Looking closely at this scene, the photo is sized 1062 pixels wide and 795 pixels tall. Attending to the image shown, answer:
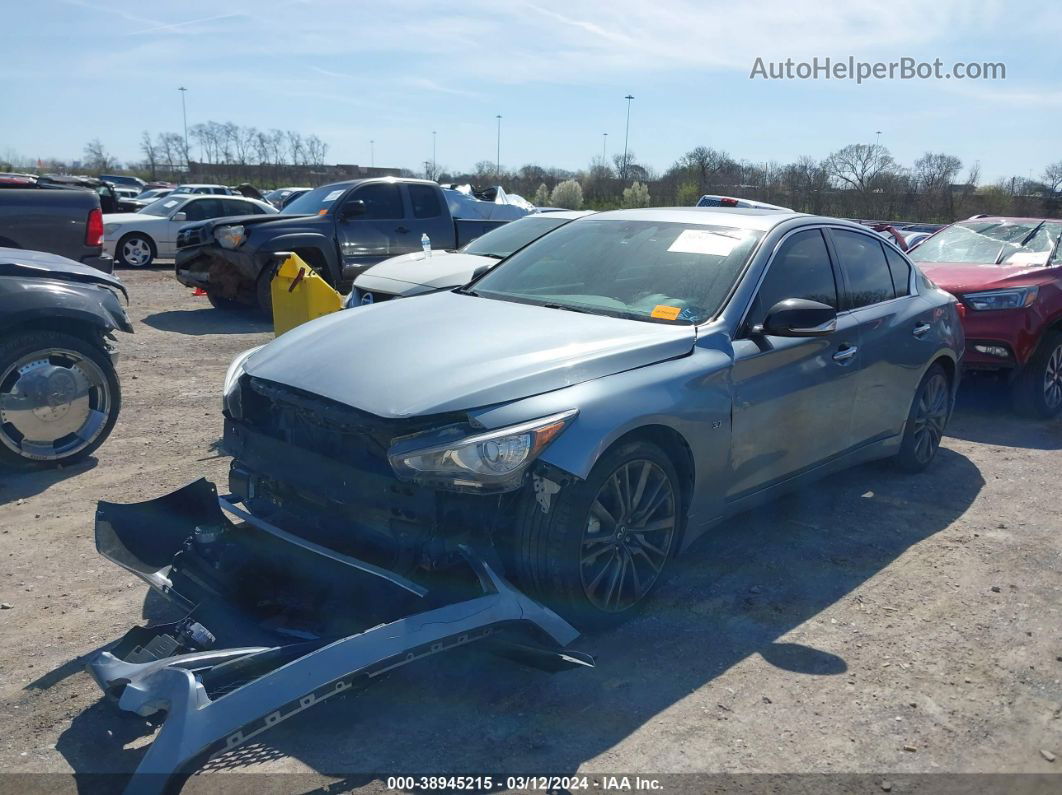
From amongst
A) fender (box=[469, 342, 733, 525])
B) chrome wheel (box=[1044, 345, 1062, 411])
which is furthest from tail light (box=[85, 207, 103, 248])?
chrome wheel (box=[1044, 345, 1062, 411])

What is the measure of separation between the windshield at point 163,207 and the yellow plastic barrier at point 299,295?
12587mm

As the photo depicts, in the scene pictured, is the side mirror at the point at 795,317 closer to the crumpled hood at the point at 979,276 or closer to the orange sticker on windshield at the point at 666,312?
the orange sticker on windshield at the point at 666,312

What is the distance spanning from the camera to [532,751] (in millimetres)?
3094

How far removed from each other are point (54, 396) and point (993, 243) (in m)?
8.55

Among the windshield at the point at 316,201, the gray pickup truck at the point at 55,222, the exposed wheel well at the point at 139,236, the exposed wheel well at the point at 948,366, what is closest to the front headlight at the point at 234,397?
the exposed wheel well at the point at 948,366

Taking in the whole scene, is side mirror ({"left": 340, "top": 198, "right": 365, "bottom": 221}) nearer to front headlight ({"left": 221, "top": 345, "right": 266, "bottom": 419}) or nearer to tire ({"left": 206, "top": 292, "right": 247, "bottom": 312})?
tire ({"left": 206, "top": 292, "right": 247, "bottom": 312})

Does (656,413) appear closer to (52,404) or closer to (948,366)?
(948,366)

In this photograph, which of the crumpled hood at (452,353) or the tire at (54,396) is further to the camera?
the tire at (54,396)

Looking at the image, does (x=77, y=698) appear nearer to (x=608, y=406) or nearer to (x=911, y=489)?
(x=608, y=406)

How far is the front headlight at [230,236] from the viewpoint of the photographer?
38.4ft

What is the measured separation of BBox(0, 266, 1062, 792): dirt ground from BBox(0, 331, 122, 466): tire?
170 mm

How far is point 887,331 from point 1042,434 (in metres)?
3.29

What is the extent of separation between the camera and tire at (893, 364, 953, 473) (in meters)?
5.93

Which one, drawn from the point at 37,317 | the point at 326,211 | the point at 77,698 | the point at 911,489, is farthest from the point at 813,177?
the point at 77,698
